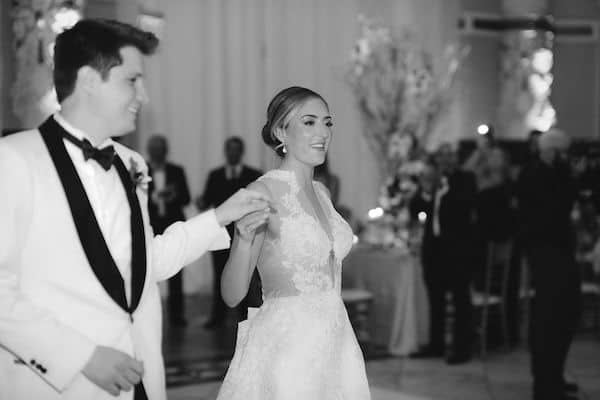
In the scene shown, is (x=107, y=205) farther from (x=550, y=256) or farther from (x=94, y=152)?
(x=550, y=256)

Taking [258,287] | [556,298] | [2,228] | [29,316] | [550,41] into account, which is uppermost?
[550,41]

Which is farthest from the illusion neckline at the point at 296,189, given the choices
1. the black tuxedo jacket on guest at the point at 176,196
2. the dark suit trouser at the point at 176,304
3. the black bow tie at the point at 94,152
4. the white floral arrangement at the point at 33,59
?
the dark suit trouser at the point at 176,304

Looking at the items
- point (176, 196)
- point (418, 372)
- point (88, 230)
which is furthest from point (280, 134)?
point (176, 196)

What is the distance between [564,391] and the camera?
5.14m

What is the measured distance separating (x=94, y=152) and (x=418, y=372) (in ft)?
14.3

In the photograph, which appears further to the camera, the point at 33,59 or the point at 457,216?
the point at 33,59

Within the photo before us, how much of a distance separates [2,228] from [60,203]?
0.14 meters

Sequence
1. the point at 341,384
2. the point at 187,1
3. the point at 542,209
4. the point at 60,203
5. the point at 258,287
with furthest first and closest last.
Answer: the point at 187,1 < the point at 542,209 < the point at 258,287 < the point at 341,384 < the point at 60,203

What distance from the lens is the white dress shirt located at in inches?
75.4

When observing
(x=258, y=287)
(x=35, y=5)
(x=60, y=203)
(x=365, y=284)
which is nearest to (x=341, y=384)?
(x=258, y=287)

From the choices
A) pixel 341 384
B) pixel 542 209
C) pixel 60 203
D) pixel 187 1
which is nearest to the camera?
pixel 60 203

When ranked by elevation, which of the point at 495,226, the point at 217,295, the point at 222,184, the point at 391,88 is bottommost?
the point at 217,295

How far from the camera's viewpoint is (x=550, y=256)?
4.85 metres

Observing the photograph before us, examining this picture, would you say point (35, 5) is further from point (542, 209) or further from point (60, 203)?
point (60, 203)
